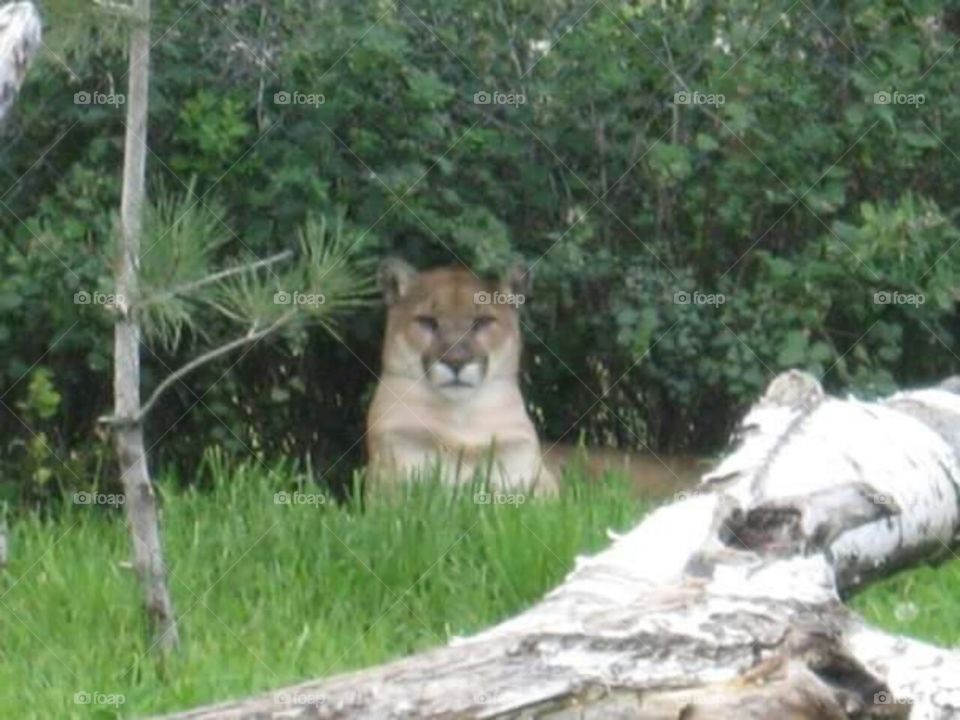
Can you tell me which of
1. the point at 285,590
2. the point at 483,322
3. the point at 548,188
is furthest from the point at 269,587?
the point at 548,188

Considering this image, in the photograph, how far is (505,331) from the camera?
8.77 meters

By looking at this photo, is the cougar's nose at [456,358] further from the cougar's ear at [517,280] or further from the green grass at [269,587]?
the green grass at [269,587]

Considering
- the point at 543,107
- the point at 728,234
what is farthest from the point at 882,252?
the point at 543,107

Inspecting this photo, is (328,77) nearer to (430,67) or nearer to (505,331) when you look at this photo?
(430,67)

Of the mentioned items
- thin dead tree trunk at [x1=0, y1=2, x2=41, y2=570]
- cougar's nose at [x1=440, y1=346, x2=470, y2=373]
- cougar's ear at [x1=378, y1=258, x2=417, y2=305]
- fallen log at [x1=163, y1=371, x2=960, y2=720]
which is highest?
thin dead tree trunk at [x1=0, y1=2, x2=41, y2=570]

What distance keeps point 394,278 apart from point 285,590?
87.9 inches

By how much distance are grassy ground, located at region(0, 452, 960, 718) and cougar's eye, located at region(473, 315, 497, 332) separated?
1377mm

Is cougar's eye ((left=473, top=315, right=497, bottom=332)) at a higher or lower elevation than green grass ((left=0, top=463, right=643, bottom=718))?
higher

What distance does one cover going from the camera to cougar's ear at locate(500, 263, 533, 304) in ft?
28.2

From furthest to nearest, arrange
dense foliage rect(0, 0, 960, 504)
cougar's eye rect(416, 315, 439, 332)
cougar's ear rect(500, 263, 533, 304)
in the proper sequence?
cougar's eye rect(416, 315, 439, 332), cougar's ear rect(500, 263, 533, 304), dense foliage rect(0, 0, 960, 504)

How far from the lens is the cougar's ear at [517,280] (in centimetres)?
860

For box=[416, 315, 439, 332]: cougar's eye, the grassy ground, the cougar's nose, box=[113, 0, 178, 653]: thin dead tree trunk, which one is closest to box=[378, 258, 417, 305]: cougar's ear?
box=[416, 315, 439, 332]: cougar's eye

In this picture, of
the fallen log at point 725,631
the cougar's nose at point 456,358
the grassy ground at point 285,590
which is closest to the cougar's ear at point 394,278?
the cougar's nose at point 456,358

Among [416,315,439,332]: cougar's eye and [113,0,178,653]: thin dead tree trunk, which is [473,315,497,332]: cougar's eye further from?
[113,0,178,653]: thin dead tree trunk
